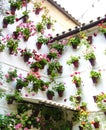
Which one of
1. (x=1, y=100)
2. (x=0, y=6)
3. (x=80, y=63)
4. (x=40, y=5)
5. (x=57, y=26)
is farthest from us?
(x=57, y=26)

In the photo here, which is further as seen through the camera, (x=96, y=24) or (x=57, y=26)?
(x=57, y=26)

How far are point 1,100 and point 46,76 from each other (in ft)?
7.44

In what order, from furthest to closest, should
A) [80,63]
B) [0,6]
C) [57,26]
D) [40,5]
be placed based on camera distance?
[57,26] < [40,5] < [80,63] < [0,6]

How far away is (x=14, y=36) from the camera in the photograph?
380 inches

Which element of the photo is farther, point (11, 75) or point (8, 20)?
point (8, 20)

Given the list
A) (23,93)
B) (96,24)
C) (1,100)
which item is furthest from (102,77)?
(1,100)

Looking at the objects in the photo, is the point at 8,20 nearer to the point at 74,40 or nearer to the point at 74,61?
the point at 74,40

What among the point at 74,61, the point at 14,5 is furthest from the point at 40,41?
the point at 14,5

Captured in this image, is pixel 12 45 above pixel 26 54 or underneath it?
above

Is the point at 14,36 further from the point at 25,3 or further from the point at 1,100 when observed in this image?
the point at 1,100

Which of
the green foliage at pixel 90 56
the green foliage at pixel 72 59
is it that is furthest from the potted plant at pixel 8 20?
the green foliage at pixel 90 56

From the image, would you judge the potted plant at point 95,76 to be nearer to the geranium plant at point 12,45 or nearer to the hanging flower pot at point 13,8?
the geranium plant at point 12,45

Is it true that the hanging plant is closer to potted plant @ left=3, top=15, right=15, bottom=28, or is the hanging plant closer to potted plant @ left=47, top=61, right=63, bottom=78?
potted plant @ left=47, top=61, right=63, bottom=78

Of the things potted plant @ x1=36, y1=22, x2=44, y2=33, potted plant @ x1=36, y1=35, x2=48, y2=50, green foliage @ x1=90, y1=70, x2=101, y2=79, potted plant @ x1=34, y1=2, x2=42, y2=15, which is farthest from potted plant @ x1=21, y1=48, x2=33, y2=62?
green foliage @ x1=90, y1=70, x2=101, y2=79
